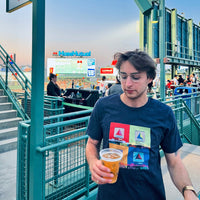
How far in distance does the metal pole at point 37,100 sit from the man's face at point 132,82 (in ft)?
3.03

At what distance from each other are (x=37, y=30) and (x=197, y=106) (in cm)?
752

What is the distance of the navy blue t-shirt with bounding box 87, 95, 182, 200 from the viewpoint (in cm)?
122

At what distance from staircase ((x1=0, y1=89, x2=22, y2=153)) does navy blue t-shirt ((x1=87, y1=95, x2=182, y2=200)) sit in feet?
13.0

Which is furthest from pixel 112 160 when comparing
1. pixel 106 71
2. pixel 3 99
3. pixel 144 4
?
pixel 106 71

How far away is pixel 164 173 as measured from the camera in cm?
377

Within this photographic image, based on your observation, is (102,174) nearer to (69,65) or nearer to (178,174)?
(178,174)

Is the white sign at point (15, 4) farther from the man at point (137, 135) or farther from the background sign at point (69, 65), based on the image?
the background sign at point (69, 65)

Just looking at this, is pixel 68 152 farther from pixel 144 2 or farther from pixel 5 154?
pixel 144 2

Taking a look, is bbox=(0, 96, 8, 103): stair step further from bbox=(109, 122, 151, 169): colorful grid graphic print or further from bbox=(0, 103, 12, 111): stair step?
bbox=(109, 122, 151, 169): colorful grid graphic print

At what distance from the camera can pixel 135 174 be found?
1216mm

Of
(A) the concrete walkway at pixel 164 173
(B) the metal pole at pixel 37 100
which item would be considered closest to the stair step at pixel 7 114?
(A) the concrete walkway at pixel 164 173

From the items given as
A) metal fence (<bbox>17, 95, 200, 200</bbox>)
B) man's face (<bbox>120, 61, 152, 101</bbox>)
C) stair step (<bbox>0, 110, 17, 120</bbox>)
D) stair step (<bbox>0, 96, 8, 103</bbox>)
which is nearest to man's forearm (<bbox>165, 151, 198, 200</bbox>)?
man's face (<bbox>120, 61, 152, 101</bbox>)

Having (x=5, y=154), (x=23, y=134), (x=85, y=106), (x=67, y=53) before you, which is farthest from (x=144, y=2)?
(x=67, y=53)

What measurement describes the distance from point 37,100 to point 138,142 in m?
1.11
